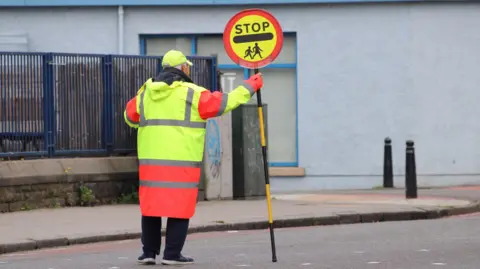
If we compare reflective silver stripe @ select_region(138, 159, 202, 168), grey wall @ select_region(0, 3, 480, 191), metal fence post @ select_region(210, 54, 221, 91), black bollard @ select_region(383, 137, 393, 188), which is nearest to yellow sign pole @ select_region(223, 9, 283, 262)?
reflective silver stripe @ select_region(138, 159, 202, 168)

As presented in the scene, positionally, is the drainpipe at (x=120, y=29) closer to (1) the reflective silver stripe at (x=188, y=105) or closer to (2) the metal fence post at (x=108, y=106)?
(2) the metal fence post at (x=108, y=106)

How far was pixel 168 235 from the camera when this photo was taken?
1057 centimetres

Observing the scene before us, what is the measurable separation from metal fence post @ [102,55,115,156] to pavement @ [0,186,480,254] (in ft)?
3.89

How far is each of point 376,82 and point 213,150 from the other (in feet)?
20.7

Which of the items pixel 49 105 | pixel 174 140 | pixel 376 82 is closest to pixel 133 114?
pixel 174 140

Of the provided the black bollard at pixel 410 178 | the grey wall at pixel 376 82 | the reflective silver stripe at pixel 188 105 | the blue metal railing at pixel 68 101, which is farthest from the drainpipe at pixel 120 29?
the reflective silver stripe at pixel 188 105

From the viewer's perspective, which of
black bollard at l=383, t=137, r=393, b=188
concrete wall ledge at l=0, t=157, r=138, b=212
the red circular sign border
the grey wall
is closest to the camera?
the red circular sign border

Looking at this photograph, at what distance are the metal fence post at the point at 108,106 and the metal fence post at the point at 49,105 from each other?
89cm

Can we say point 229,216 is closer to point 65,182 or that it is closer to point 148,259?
point 65,182

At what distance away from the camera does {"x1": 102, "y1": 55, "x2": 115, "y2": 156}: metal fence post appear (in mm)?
18000

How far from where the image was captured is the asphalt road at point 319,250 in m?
10.7

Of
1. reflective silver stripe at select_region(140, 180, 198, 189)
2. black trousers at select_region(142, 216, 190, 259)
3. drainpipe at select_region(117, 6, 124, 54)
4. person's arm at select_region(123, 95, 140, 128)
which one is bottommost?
black trousers at select_region(142, 216, 190, 259)

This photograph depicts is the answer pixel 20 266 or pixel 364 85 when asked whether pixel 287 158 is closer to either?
pixel 364 85

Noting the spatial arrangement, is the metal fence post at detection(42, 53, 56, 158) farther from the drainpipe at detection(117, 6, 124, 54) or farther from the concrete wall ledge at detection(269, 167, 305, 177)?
the concrete wall ledge at detection(269, 167, 305, 177)
